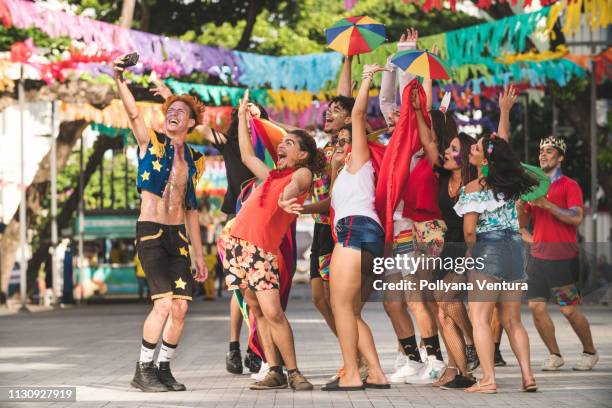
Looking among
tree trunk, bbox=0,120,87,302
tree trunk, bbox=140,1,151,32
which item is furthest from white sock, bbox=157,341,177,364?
tree trunk, bbox=0,120,87,302

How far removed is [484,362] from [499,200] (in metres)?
1.15

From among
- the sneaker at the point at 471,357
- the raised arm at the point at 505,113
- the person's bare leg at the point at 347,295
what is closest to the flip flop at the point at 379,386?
the person's bare leg at the point at 347,295

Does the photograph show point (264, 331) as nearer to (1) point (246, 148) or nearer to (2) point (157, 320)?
(2) point (157, 320)

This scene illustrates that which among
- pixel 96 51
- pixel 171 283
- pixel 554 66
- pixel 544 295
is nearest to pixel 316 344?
pixel 544 295

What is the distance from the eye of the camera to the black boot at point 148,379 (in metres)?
10.3

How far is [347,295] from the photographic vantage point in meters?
10.0

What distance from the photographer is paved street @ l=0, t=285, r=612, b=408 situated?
31.1 ft

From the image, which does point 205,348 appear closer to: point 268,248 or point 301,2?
point 268,248

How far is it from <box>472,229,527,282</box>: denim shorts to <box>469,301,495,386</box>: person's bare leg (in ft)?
0.78

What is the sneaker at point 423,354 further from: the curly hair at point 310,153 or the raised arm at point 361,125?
the raised arm at point 361,125

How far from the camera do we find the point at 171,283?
10.6 meters

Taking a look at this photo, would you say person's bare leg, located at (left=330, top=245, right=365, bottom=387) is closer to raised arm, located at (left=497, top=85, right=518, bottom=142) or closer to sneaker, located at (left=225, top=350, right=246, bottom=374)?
raised arm, located at (left=497, top=85, right=518, bottom=142)

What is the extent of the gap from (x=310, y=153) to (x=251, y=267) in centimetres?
97

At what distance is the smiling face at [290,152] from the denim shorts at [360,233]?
77 cm
